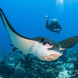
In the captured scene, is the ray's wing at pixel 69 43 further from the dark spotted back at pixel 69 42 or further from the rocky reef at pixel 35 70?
the rocky reef at pixel 35 70

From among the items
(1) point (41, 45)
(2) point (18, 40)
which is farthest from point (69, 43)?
(2) point (18, 40)

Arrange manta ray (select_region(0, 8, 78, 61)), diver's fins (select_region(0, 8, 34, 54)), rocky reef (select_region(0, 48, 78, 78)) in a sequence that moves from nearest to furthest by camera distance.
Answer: manta ray (select_region(0, 8, 78, 61))
diver's fins (select_region(0, 8, 34, 54))
rocky reef (select_region(0, 48, 78, 78))

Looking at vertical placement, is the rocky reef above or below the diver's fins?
above

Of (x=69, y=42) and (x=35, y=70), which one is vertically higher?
(x=35, y=70)

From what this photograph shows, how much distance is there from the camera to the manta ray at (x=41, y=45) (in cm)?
159

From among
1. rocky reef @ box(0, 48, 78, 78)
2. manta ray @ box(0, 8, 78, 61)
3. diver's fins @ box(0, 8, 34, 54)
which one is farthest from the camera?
rocky reef @ box(0, 48, 78, 78)

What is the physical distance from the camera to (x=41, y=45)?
5.41 feet

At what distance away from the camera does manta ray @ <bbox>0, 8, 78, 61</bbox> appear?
159 centimetres

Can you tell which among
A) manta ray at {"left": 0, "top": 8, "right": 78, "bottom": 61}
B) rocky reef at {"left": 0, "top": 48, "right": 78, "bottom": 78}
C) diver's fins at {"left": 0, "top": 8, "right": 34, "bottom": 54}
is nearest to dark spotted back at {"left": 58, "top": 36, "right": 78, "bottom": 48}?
manta ray at {"left": 0, "top": 8, "right": 78, "bottom": 61}

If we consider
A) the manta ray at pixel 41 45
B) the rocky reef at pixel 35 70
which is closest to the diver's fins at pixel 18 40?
the manta ray at pixel 41 45

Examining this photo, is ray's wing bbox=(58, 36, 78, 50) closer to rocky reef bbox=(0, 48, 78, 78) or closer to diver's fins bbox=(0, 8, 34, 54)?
diver's fins bbox=(0, 8, 34, 54)

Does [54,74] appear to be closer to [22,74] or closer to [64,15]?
[22,74]

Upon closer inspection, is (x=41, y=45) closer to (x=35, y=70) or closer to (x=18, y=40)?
(x=18, y=40)

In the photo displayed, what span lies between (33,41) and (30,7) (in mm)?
117764
